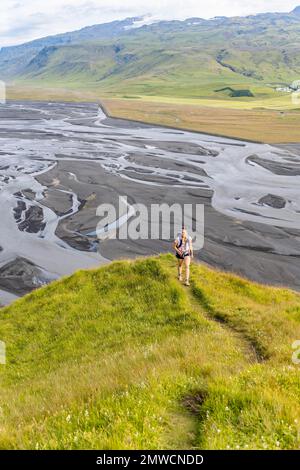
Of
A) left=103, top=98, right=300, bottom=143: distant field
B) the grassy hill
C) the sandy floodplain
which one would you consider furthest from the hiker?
left=103, top=98, right=300, bottom=143: distant field

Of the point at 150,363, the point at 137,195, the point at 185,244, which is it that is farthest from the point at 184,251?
the point at 137,195

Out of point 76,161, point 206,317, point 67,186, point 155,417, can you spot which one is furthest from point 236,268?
point 76,161

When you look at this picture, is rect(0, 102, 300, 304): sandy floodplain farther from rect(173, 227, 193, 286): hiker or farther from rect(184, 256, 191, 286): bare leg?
rect(184, 256, 191, 286): bare leg

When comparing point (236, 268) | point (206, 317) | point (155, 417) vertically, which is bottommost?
point (236, 268)

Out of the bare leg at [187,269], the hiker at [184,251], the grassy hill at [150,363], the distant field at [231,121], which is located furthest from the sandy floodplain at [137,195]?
the bare leg at [187,269]

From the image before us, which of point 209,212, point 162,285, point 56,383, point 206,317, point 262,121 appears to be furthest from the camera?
point 262,121

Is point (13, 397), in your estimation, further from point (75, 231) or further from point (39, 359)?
point (75, 231)
